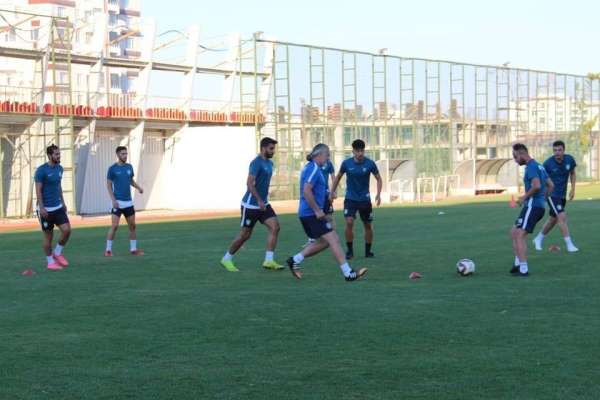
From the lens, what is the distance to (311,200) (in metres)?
13.2

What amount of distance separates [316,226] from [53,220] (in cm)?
509

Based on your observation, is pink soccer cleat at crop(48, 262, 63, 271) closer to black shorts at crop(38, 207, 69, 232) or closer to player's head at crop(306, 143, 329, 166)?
black shorts at crop(38, 207, 69, 232)

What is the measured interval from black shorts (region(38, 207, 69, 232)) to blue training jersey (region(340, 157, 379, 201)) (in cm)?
470

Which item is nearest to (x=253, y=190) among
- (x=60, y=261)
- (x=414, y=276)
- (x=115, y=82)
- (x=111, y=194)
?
(x=414, y=276)

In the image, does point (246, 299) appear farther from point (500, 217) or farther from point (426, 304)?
point (500, 217)

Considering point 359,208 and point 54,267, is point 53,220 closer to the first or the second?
point 54,267

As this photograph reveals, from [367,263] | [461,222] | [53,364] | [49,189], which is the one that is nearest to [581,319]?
[53,364]

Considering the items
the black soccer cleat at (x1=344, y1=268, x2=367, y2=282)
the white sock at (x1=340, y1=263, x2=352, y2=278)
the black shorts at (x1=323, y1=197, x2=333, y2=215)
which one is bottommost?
the black soccer cleat at (x1=344, y1=268, x2=367, y2=282)

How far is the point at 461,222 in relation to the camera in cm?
2778

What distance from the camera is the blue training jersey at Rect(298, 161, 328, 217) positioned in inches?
525

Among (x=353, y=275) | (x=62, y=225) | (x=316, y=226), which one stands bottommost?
(x=353, y=275)

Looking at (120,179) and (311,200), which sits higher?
(120,179)

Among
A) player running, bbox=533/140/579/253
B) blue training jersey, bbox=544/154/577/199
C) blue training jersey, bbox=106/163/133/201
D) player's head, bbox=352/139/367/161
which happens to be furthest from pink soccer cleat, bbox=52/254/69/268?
blue training jersey, bbox=544/154/577/199

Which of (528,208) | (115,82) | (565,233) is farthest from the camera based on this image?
(115,82)
